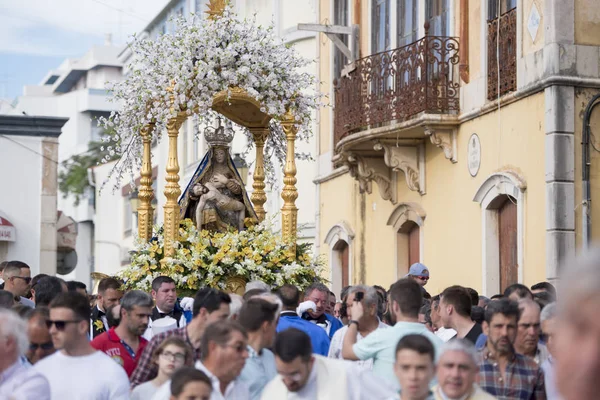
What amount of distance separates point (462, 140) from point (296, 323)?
9.24 metres

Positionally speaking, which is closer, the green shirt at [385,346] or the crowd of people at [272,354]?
the crowd of people at [272,354]

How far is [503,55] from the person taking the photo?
15281mm

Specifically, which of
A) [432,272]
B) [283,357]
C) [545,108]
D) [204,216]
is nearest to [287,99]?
[204,216]

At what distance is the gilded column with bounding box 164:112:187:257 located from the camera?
42.4 ft

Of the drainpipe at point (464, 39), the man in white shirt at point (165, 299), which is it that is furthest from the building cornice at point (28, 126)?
the man in white shirt at point (165, 299)

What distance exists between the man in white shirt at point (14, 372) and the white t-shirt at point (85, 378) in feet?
1.82

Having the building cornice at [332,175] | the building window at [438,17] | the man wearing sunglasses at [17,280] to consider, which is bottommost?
the man wearing sunglasses at [17,280]

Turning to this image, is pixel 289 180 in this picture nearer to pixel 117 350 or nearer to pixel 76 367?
pixel 117 350

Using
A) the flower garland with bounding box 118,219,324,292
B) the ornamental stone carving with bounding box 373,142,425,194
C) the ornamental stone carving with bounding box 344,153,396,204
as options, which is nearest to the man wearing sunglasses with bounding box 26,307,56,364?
the flower garland with bounding box 118,219,324,292

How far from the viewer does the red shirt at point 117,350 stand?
23.8 feet

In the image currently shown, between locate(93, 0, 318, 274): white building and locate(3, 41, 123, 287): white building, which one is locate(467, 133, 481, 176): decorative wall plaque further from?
locate(3, 41, 123, 287): white building

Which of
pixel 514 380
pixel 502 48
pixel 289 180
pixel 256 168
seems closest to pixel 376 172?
pixel 502 48

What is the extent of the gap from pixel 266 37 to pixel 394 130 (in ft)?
13.9

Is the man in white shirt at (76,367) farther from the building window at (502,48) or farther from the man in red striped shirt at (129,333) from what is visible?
the building window at (502,48)
